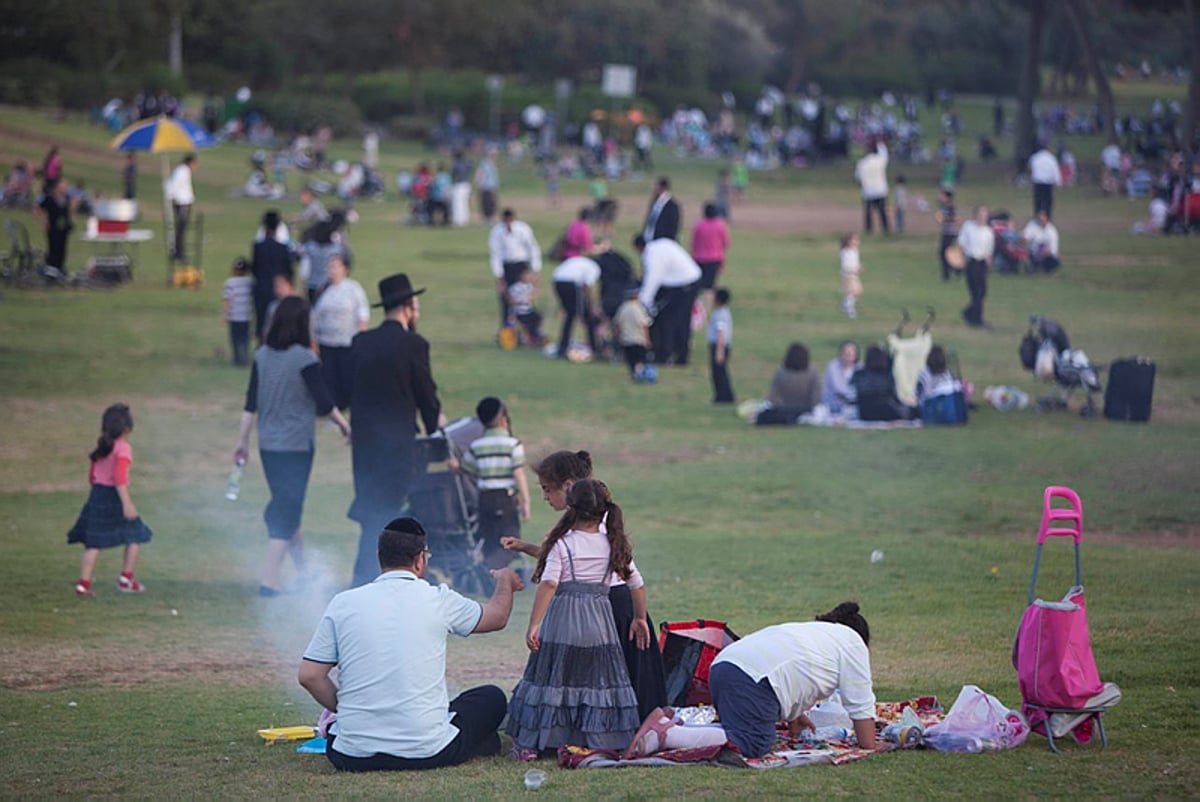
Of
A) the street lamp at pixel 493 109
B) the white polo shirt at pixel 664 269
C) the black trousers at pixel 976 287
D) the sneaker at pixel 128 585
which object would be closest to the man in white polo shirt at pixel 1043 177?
the black trousers at pixel 976 287

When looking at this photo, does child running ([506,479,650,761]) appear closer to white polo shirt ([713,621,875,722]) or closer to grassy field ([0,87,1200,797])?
grassy field ([0,87,1200,797])

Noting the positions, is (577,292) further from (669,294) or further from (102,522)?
(102,522)

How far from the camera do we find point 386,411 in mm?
11352

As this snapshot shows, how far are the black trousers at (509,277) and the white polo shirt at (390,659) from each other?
18007 mm

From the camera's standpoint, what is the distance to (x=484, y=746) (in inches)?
314

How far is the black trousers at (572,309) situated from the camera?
24.5 meters

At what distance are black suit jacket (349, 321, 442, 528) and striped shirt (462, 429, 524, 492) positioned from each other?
0.45 metres

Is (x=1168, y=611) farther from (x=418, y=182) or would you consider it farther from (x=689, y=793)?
(x=418, y=182)

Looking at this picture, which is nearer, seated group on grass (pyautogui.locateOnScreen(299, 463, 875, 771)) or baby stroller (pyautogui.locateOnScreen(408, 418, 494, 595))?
seated group on grass (pyautogui.locateOnScreen(299, 463, 875, 771))

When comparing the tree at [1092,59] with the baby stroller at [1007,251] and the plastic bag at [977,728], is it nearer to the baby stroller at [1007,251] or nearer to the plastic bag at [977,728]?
the baby stroller at [1007,251]

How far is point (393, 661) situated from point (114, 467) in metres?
5.28

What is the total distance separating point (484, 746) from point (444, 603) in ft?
2.70

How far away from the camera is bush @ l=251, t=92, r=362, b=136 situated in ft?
231

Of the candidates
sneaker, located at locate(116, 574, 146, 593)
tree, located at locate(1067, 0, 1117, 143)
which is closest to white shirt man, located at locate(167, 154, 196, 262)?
sneaker, located at locate(116, 574, 146, 593)
